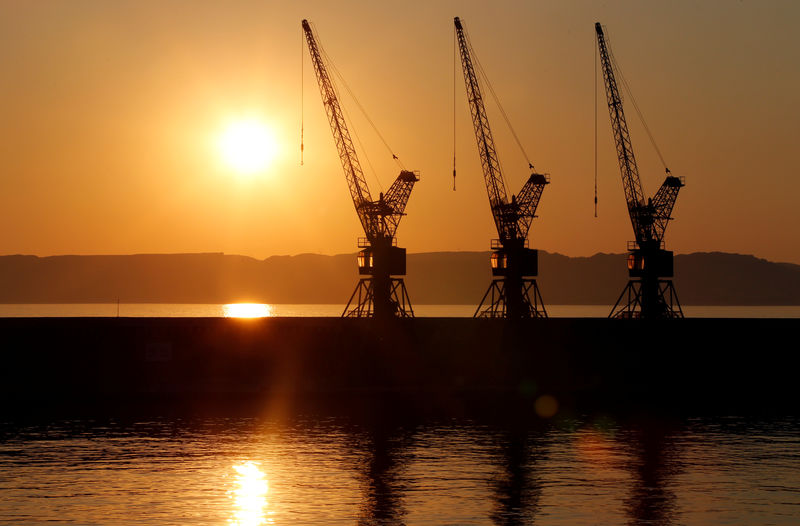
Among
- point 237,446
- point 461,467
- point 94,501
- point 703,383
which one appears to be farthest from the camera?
point 703,383

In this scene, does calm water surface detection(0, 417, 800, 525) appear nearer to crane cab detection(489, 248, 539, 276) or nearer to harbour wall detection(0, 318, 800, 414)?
harbour wall detection(0, 318, 800, 414)

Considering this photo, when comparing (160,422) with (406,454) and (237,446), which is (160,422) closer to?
(237,446)

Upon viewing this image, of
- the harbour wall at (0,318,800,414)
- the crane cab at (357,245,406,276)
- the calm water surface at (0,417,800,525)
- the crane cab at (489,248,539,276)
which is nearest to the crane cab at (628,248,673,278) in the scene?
the crane cab at (489,248,539,276)

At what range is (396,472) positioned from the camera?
5484 centimetres

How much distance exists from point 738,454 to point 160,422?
42.8 meters

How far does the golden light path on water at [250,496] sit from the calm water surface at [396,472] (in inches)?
3.7

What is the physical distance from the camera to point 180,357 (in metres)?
101

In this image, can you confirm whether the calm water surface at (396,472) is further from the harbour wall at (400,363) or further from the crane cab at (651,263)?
the crane cab at (651,263)

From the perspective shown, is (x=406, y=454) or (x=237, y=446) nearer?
(x=406, y=454)

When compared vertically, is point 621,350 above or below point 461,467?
above

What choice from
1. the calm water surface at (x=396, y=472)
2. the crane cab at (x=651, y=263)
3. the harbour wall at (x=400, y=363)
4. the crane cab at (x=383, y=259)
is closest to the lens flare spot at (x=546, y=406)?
the harbour wall at (x=400, y=363)

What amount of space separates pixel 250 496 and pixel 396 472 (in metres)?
9.59

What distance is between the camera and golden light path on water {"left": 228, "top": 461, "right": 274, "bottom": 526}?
141 ft

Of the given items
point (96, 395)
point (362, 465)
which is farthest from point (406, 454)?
point (96, 395)
